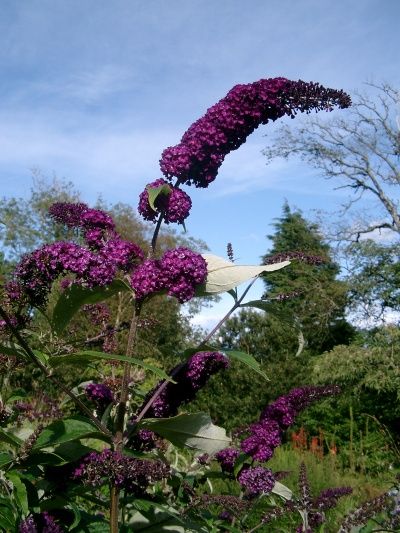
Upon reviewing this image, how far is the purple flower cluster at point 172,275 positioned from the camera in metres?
1.47

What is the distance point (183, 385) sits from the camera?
170 cm

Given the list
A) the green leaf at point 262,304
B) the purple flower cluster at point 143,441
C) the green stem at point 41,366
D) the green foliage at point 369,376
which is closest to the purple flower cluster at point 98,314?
the purple flower cluster at point 143,441

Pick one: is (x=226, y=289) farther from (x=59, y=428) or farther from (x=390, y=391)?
(x=390, y=391)

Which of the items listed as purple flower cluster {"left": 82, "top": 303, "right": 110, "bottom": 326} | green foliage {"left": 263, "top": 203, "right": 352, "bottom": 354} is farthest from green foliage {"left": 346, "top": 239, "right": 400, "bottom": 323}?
purple flower cluster {"left": 82, "top": 303, "right": 110, "bottom": 326}

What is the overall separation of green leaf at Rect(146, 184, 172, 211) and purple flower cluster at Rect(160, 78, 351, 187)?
9cm

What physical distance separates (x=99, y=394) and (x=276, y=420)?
52 centimetres

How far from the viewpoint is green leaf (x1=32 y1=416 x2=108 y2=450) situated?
1.39 metres

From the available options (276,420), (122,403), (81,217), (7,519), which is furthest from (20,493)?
(276,420)

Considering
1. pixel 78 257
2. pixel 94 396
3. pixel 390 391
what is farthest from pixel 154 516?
pixel 390 391

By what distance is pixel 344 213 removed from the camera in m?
22.9

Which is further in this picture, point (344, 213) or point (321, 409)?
point (344, 213)

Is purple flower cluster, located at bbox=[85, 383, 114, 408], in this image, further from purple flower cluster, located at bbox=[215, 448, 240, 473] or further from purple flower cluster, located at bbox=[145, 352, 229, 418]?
purple flower cluster, located at bbox=[215, 448, 240, 473]

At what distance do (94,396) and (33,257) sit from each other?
0.52m

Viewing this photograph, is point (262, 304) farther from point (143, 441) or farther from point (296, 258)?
point (143, 441)
